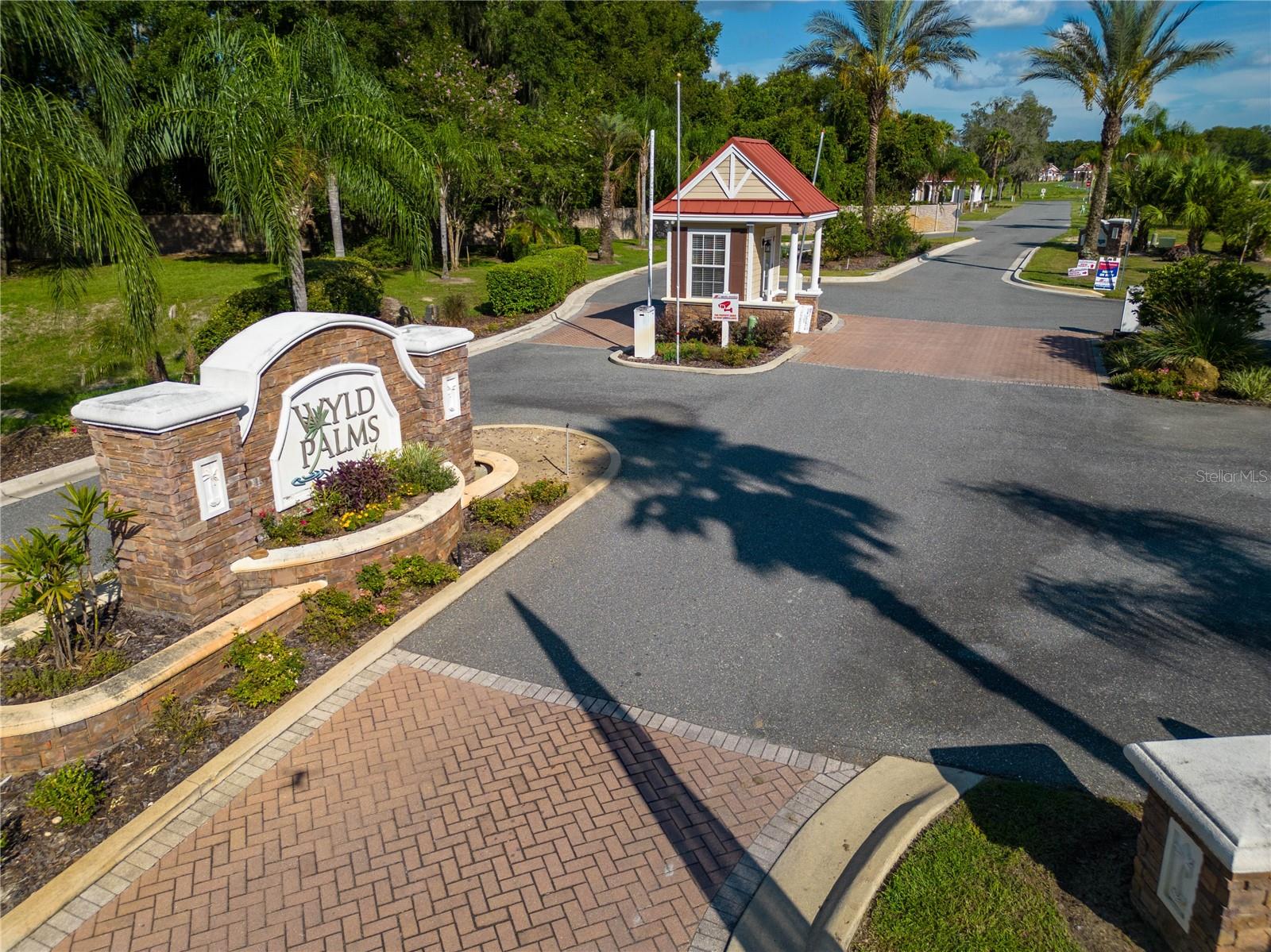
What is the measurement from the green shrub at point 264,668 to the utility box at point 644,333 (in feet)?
40.9

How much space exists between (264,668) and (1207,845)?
6.17m

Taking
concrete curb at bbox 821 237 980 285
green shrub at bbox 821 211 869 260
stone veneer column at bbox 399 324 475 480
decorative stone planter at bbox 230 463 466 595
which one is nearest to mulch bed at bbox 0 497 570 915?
decorative stone planter at bbox 230 463 466 595

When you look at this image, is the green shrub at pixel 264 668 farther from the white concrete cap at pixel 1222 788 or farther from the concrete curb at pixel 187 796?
the white concrete cap at pixel 1222 788

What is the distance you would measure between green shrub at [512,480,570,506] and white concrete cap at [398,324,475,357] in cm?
195

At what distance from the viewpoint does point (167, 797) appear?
561 cm

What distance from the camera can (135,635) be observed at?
22.8ft

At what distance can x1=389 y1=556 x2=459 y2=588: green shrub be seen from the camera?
830 cm

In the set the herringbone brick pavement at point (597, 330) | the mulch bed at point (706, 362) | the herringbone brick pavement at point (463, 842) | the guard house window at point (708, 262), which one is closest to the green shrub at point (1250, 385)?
the mulch bed at point (706, 362)

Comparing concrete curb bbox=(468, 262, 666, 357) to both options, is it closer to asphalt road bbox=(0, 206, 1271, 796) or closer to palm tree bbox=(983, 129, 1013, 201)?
asphalt road bbox=(0, 206, 1271, 796)

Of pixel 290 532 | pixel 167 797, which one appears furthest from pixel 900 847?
pixel 290 532

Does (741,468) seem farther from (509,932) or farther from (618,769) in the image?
(509,932)

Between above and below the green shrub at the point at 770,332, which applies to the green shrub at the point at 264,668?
below

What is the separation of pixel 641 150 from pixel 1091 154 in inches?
2422

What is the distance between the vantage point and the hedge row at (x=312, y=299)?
1636 centimetres
